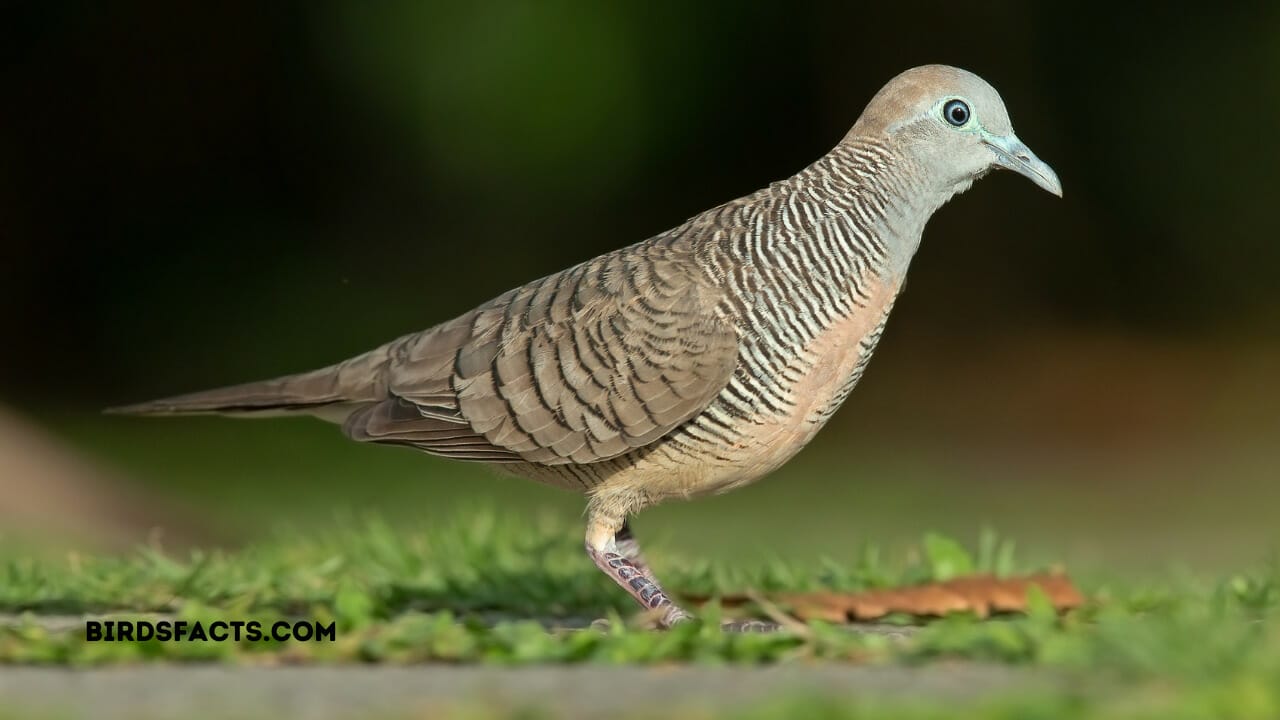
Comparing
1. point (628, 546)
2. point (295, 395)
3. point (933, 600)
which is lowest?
point (933, 600)

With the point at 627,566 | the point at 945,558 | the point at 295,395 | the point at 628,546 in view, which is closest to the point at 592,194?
the point at 295,395

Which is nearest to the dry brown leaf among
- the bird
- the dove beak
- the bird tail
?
the bird

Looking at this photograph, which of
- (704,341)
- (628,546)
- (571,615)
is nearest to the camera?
(704,341)

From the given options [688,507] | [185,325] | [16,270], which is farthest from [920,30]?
[16,270]

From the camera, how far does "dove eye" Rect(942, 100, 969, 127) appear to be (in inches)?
202

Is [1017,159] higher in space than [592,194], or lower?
lower

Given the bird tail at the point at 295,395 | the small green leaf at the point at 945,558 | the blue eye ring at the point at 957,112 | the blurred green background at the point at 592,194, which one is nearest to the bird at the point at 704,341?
the blue eye ring at the point at 957,112

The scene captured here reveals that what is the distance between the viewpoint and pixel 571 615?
5535 mm

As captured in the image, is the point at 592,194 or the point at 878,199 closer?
the point at 878,199

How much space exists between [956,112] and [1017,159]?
0.24 m

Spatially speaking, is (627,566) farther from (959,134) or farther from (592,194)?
(592,194)

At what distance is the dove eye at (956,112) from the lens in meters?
5.13

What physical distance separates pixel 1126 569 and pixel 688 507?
4.77 metres

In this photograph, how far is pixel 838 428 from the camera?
13.8 metres
